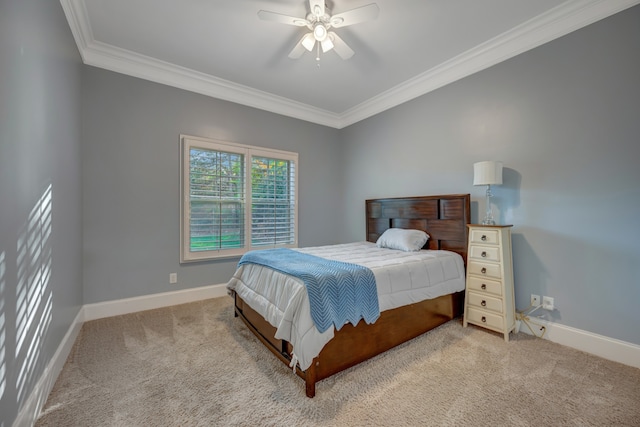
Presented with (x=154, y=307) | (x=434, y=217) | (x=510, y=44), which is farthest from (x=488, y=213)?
(x=154, y=307)

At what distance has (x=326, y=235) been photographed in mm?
4688

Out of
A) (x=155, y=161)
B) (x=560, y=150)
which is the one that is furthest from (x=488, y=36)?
(x=155, y=161)

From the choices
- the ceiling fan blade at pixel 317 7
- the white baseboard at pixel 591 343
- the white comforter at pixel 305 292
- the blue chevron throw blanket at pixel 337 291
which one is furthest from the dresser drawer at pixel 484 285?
the ceiling fan blade at pixel 317 7

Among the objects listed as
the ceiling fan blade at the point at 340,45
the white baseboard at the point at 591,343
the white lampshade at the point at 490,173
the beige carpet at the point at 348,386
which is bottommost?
the beige carpet at the point at 348,386

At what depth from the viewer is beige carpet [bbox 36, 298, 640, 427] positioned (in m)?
1.46

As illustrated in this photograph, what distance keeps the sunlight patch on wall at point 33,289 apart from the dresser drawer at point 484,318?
3302 mm

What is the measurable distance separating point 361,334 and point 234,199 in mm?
2536

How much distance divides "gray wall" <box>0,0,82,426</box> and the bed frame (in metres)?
1.38

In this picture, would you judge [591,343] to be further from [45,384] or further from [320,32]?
[45,384]

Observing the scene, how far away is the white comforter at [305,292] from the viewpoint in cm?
163

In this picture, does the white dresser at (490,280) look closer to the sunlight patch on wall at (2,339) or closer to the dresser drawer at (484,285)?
the dresser drawer at (484,285)

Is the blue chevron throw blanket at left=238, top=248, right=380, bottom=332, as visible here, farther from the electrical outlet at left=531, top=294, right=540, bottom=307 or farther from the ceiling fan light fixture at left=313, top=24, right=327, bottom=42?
the ceiling fan light fixture at left=313, top=24, right=327, bottom=42

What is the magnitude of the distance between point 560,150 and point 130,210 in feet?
14.7

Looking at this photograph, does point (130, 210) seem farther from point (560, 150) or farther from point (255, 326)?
point (560, 150)
